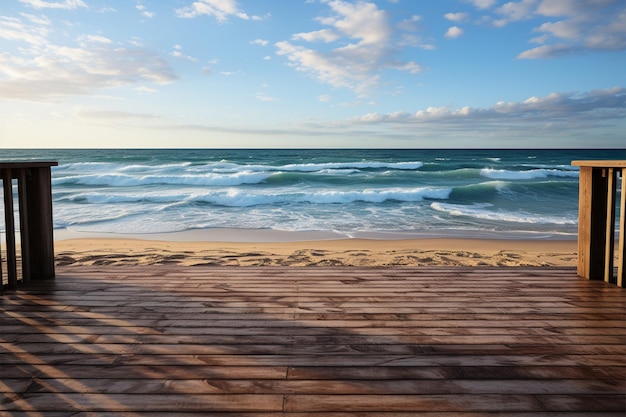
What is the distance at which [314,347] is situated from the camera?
2133 mm

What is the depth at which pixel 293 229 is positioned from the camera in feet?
28.0

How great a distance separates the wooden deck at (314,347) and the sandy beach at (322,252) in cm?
181

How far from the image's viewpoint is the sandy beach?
5.28 meters

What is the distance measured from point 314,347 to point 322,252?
12.8 ft

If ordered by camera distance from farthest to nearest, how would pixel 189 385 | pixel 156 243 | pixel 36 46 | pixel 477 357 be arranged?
pixel 36 46 < pixel 156 243 < pixel 477 357 < pixel 189 385

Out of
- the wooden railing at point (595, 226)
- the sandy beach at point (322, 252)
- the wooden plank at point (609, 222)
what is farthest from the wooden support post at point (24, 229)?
the wooden plank at point (609, 222)

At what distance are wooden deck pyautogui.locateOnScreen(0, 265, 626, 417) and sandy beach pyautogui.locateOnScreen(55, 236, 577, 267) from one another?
5.93 feet

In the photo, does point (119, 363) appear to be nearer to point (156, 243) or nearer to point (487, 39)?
point (156, 243)

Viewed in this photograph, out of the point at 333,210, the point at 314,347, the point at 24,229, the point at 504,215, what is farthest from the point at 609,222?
the point at 333,210

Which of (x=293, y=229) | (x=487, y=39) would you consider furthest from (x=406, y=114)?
(x=293, y=229)

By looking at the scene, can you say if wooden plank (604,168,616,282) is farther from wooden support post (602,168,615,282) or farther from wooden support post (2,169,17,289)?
wooden support post (2,169,17,289)

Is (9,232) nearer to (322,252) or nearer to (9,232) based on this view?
(9,232)

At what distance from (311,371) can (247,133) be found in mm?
52674

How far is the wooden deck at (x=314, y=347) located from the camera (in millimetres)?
1621
